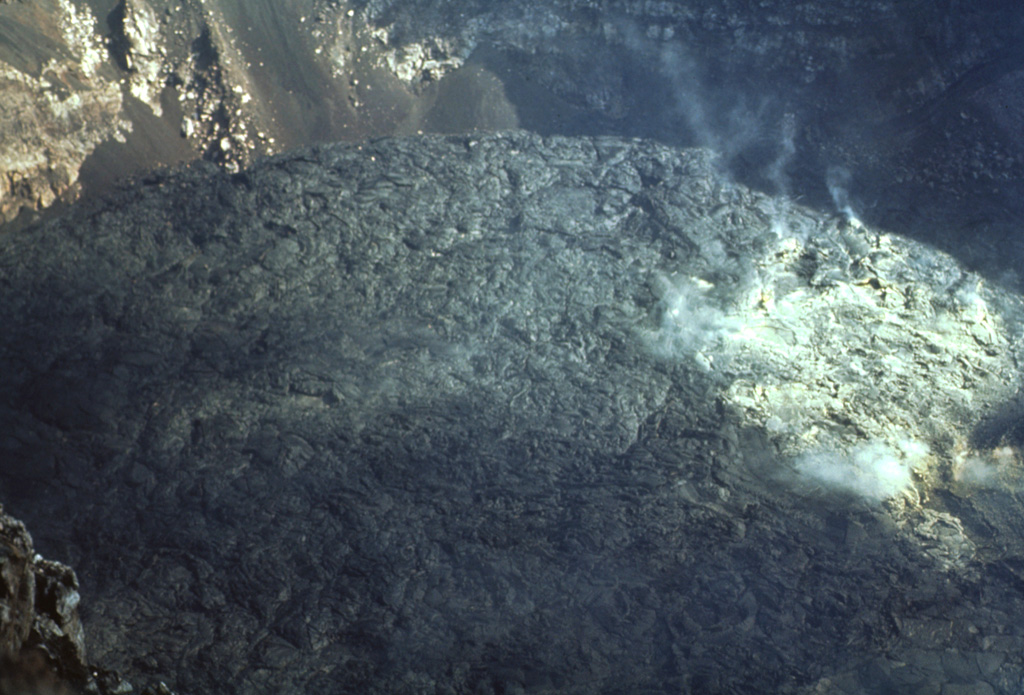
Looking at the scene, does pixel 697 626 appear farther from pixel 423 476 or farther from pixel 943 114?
pixel 943 114

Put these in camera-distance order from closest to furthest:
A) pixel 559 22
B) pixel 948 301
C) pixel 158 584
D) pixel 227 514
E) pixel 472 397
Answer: pixel 158 584
pixel 227 514
pixel 472 397
pixel 948 301
pixel 559 22

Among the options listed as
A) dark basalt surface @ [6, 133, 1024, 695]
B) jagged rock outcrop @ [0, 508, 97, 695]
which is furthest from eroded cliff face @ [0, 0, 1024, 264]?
jagged rock outcrop @ [0, 508, 97, 695]

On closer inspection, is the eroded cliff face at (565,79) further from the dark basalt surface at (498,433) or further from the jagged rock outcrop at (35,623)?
the jagged rock outcrop at (35,623)

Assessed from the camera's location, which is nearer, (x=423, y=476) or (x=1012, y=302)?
(x=423, y=476)

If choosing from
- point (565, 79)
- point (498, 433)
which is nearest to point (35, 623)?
point (498, 433)

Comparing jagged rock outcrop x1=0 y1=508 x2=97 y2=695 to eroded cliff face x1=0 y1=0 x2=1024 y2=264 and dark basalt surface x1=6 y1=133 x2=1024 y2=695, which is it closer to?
dark basalt surface x1=6 y1=133 x2=1024 y2=695

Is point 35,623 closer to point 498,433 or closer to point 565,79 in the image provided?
point 498,433

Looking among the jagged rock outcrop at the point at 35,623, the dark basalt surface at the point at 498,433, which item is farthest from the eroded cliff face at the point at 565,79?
the jagged rock outcrop at the point at 35,623

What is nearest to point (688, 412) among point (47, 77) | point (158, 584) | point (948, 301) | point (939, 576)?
point (939, 576)

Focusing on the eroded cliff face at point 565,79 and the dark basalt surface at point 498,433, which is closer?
the dark basalt surface at point 498,433
